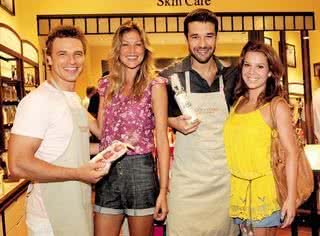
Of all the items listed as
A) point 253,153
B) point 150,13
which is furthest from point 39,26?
point 253,153

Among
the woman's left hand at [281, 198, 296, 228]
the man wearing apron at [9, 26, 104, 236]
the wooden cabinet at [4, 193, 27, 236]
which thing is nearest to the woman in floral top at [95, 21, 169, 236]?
the man wearing apron at [9, 26, 104, 236]

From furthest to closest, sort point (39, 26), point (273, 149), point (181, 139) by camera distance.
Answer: point (39, 26)
point (181, 139)
point (273, 149)

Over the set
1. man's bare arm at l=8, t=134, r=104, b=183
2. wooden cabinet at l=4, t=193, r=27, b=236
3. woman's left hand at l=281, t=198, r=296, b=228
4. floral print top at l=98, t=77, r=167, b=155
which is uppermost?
floral print top at l=98, t=77, r=167, b=155

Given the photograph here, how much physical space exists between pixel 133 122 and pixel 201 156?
444 mm

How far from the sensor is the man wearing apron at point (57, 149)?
5.81ft

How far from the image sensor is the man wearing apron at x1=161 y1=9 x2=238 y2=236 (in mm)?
2408

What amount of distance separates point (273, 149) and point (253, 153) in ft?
0.32

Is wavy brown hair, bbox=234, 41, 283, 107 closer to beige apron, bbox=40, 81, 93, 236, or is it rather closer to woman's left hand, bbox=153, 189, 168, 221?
woman's left hand, bbox=153, 189, 168, 221

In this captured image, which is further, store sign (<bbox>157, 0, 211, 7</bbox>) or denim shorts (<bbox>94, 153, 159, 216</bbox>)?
store sign (<bbox>157, 0, 211, 7</bbox>)

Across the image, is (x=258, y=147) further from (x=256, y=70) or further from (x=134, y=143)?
(x=134, y=143)

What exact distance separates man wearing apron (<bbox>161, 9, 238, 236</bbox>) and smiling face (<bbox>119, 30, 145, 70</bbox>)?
24 cm

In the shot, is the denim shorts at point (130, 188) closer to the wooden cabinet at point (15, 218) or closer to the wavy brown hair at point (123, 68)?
the wavy brown hair at point (123, 68)

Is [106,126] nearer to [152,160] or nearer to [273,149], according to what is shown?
[152,160]

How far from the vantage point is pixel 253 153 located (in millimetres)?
2209
